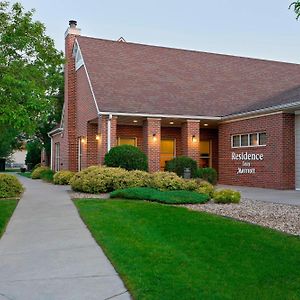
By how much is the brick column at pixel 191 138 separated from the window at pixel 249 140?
1.80 m

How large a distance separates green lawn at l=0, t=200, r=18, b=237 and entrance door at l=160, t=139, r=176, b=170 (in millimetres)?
11546

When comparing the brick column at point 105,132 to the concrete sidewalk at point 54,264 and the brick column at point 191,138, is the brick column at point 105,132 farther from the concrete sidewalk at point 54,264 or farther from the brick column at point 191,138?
the concrete sidewalk at point 54,264

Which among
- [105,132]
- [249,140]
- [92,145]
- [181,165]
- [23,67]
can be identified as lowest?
[181,165]

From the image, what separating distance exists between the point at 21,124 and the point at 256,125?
12016mm

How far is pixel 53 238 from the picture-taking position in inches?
294

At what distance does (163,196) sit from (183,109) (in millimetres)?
8943

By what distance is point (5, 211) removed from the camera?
35.0 ft

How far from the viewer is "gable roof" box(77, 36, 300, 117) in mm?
20234

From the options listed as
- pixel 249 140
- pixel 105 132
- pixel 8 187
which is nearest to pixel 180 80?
pixel 249 140

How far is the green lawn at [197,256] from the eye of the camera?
4.50 m

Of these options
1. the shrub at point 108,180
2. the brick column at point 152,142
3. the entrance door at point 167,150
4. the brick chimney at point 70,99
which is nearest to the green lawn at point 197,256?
the shrub at point 108,180

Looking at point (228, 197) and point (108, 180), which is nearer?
point (228, 197)

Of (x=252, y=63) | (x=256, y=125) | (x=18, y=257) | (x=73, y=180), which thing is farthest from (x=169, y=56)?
Result: (x=18, y=257)

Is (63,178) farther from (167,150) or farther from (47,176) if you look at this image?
(167,150)
